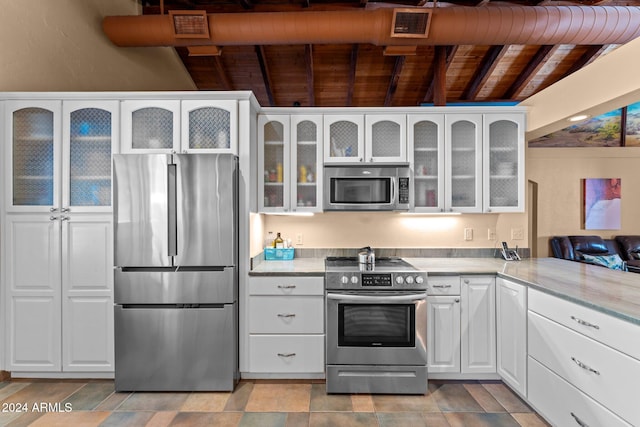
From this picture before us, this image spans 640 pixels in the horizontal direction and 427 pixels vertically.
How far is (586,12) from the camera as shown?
321 cm

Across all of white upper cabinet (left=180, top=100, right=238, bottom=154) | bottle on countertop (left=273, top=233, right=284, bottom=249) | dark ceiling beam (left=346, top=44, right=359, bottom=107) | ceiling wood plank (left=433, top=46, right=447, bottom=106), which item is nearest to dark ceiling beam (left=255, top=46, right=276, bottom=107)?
dark ceiling beam (left=346, top=44, right=359, bottom=107)

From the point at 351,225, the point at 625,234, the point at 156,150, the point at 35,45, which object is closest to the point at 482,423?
the point at 351,225

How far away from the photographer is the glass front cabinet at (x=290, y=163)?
3.24 meters

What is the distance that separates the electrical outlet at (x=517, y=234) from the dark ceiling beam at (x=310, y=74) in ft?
10.7

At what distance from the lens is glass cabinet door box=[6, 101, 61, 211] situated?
2.76m

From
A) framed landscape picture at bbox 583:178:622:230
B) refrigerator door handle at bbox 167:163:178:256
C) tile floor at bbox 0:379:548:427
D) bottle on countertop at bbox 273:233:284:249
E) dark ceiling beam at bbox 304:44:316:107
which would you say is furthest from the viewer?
framed landscape picture at bbox 583:178:622:230

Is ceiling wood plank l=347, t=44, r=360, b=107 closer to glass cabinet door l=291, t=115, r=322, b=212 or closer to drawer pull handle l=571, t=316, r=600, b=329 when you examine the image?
glass cabinet door l=291, t=115, r=322, b=212

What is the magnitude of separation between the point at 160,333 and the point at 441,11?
3712mm

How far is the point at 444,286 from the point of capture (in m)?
2.78

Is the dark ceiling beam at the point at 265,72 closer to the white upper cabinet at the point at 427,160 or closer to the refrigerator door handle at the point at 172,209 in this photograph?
the white upper cabinet at the point at 427,160

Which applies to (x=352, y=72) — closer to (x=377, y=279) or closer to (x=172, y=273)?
(x=377, y=279)

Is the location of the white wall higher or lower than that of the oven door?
higher

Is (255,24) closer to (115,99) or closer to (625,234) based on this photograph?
(115,99)

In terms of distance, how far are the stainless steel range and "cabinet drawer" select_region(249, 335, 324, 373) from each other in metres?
0.16
